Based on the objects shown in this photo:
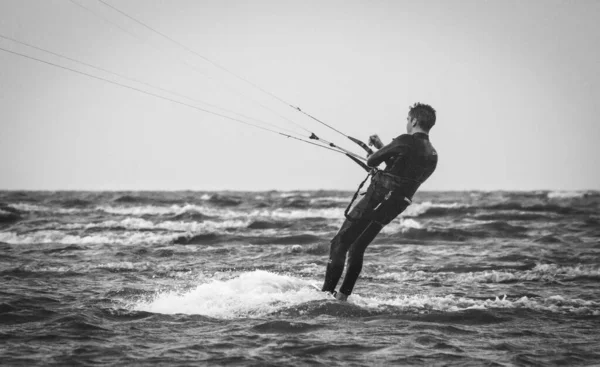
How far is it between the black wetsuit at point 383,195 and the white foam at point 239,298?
1.79ft

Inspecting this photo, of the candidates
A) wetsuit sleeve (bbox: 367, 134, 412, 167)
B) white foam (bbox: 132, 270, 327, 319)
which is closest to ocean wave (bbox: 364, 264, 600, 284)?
white foam (bbox: 132, 270, 327, 319)

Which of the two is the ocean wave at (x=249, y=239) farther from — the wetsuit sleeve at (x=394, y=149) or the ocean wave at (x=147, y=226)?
the wetsuit sleeve at (x=394, y=149)

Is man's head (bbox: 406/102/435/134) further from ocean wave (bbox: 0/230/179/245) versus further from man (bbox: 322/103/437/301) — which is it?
ocean wave (bbox: 0/230/179/245)

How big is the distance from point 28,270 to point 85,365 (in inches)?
240

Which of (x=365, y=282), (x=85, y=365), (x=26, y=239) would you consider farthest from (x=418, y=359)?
(x=26, y=239)

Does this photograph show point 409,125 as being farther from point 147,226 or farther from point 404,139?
point 147,226

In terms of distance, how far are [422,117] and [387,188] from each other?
94 centimetres

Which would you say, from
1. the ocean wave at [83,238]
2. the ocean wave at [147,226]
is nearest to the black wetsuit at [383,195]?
the ocean wave at [83,238]

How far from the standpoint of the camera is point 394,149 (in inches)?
278

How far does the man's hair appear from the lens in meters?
7.28

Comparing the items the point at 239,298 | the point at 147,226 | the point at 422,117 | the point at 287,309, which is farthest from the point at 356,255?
the point at 147,226

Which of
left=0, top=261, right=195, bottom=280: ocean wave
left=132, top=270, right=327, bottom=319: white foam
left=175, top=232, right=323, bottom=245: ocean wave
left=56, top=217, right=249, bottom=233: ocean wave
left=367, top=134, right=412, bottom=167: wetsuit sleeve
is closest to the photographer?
left=132, top=270, right=327, bottom=319: white foam

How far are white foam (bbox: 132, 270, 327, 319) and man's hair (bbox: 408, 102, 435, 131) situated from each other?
7.85 feet

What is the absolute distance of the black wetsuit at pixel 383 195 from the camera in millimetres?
7148
